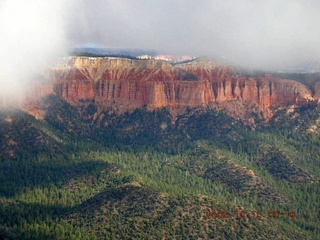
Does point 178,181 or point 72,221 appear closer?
point 72,221

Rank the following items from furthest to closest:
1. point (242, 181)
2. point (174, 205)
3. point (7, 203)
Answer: point (242, 181), point (7, 203), point (174, 205)

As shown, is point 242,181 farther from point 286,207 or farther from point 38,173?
point 38,173

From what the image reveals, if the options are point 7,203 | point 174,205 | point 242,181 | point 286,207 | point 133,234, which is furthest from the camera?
point 242,181

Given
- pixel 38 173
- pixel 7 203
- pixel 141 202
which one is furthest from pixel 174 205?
pixel 38 173

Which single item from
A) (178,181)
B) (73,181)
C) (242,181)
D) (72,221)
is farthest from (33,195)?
(242,181)

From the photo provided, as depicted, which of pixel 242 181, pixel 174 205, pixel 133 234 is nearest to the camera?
pixel 133 234

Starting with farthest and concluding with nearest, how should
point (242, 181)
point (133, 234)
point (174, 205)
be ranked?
point (242, 181), point (174, 205), point (133, 234)

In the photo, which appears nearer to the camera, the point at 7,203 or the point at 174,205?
the point at 174,205

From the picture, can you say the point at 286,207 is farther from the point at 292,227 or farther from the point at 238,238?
the point at 238,238
